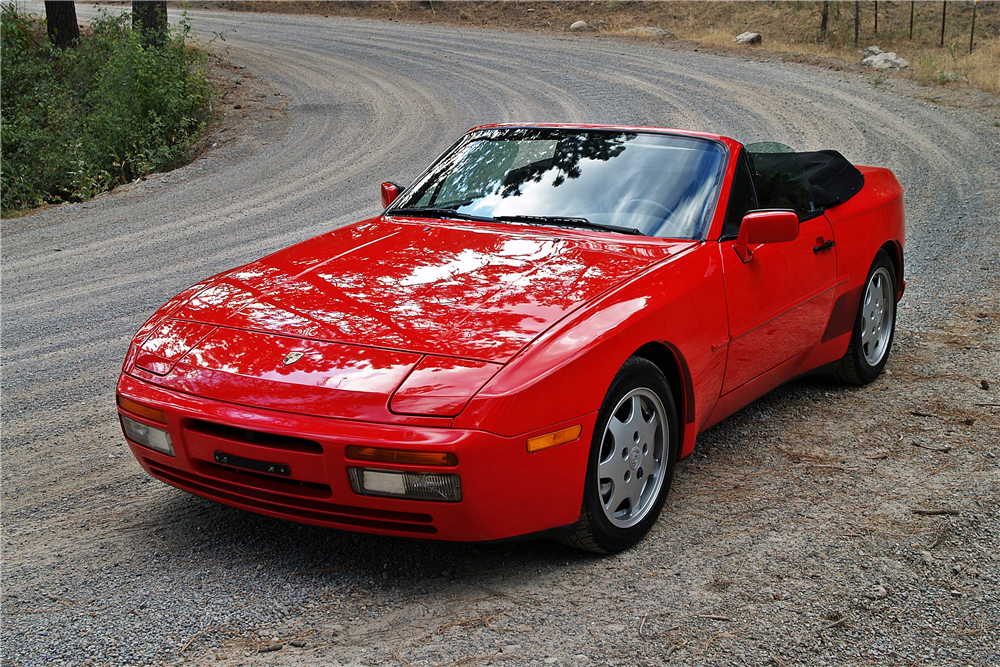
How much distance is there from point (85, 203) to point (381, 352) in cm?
978

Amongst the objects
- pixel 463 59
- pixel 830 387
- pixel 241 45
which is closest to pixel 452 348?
pixel 830 387

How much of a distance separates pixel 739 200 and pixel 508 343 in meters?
1.67

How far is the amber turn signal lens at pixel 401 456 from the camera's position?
2584 millimetres

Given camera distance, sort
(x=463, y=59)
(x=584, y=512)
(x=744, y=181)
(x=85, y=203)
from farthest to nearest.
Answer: (x=463, y=59), (x=85, y=203), (x=744, y=181), (x=584, y=512)

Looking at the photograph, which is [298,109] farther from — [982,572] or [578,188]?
[982,572]

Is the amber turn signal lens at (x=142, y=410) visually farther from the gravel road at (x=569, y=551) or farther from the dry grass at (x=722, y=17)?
the dry grass at (x=722, y=17)

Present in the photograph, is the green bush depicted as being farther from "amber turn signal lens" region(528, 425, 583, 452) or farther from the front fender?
"amber turn signal lens" region(528, 425, 583, 452)

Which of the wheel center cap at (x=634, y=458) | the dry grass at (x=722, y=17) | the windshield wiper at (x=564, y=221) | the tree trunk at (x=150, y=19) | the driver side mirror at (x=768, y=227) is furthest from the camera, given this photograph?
the dry grass at (x=722, y=17)

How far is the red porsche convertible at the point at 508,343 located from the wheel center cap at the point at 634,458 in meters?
0.01

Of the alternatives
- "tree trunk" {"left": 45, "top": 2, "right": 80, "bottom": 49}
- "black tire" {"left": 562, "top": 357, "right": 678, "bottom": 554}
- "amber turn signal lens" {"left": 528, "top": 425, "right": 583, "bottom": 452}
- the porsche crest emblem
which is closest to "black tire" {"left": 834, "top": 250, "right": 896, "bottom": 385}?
"black tire" {"left": 562, "top": 357, "right": 678, "bottom": 554}

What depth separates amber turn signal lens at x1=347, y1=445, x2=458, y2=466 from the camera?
2.58 metres

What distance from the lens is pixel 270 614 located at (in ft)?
8.98

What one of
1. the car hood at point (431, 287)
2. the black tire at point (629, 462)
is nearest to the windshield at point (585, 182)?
the car hood at point (431, 287)

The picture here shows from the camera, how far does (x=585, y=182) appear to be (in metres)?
4.07
